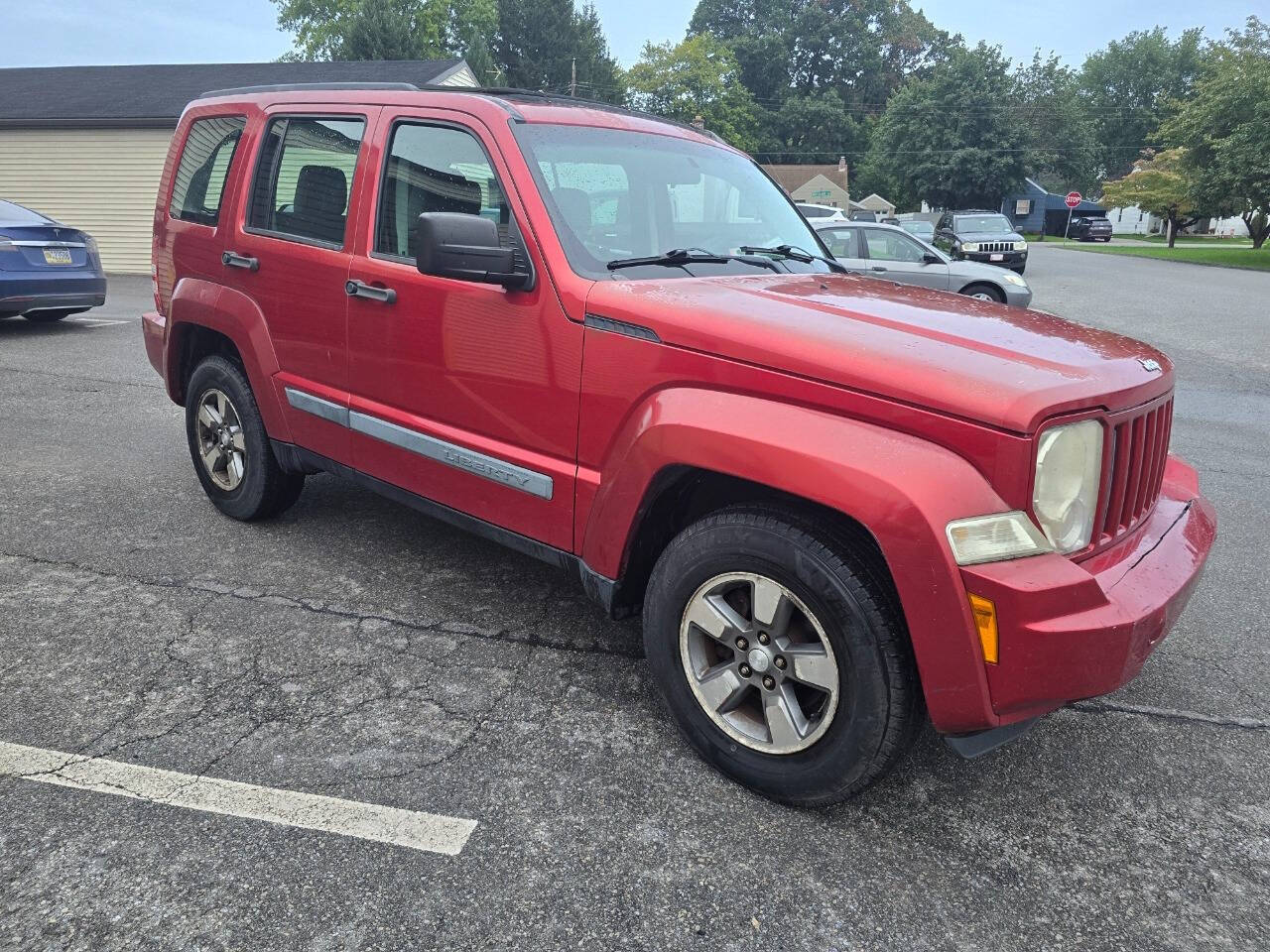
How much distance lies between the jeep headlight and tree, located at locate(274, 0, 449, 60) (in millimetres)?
39193

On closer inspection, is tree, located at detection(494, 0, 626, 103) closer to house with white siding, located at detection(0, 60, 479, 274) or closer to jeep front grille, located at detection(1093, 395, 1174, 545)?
house with white siding, located at detection(0, 60, 479, 274)

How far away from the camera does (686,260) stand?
3.30 meters

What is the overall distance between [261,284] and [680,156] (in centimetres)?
189

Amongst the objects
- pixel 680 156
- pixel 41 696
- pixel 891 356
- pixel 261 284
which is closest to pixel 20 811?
pixel 41 696

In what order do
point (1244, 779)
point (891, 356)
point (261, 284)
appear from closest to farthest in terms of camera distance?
point (891, 356) → point (1244, 779) → point (261, 284)

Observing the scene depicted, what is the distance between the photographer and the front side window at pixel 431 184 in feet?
10.8

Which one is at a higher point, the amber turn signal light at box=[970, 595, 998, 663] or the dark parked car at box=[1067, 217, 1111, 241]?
the dark parked car at box=[1067, 217, 1111, 241]

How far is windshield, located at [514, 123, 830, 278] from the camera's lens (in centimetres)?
320

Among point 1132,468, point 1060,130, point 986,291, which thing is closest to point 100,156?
point 986,291

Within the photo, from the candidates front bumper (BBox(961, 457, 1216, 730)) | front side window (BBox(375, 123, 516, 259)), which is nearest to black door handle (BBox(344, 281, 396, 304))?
front side window (BBox(375, 123, 516, 259))

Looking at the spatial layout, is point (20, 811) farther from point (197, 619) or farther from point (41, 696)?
point (197, 619)

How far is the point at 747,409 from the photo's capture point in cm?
255

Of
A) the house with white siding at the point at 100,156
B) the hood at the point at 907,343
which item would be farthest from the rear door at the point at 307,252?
the house with white siding at the point at 100,156

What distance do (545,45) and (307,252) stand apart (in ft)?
225
